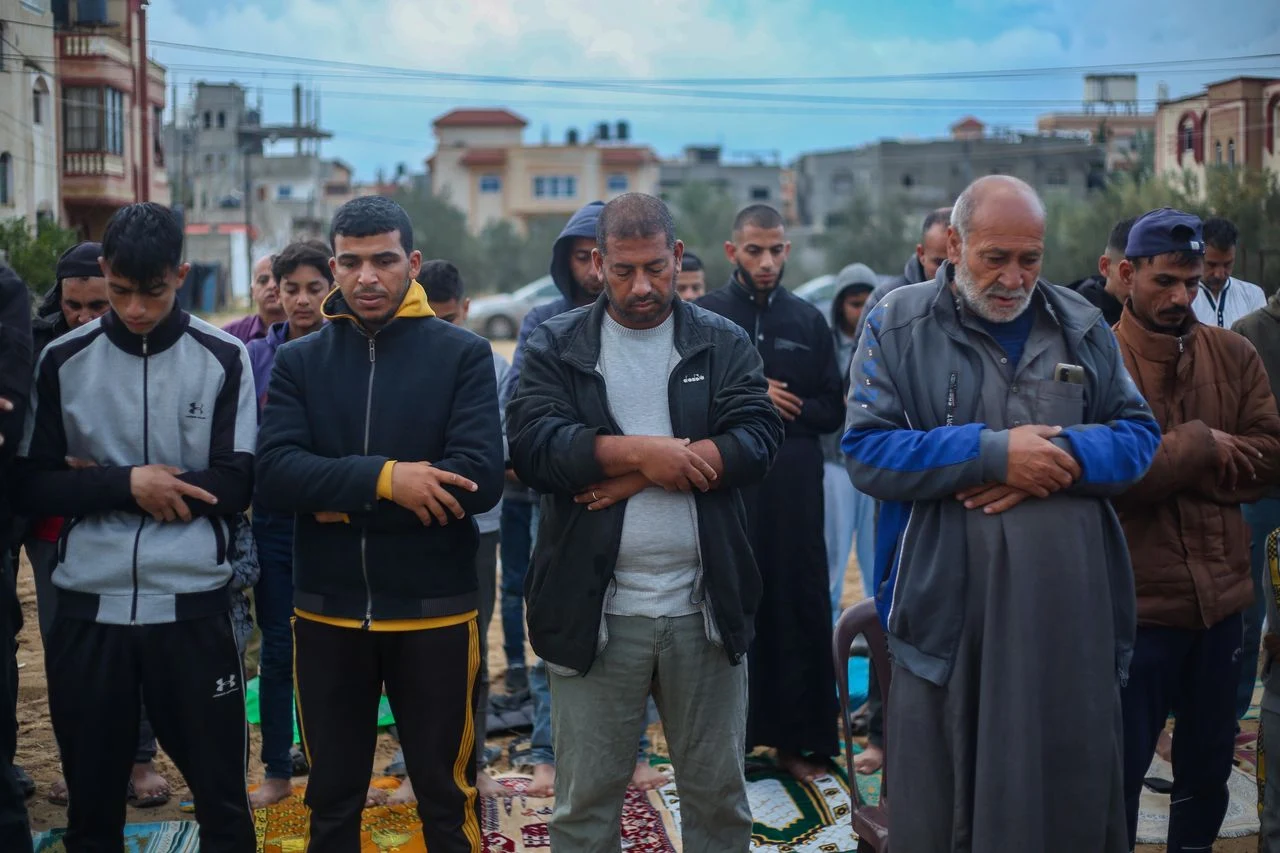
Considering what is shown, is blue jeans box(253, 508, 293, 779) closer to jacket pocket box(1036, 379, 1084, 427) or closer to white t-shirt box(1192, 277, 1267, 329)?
jacket pocket box(1036, 379, 1084, 427)

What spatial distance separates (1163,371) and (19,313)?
144 inches

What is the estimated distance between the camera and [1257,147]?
10781 millimetres

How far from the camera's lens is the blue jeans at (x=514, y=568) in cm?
666

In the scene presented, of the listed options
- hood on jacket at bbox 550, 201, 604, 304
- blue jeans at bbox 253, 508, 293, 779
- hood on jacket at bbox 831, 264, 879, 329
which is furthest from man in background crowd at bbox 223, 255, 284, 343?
hood on jacket at bbox 831, 264, 879, 329

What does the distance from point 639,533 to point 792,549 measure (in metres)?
1.98

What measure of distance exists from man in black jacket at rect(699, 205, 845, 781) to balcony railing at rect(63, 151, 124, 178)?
574cm

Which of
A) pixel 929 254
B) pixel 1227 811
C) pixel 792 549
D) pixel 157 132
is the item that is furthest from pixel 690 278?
pixel 157 132

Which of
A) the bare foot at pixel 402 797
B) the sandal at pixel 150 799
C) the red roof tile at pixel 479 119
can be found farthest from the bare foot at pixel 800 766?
the red roof tile at pixel 479 119

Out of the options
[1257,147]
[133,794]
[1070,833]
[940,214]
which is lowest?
[133,794]

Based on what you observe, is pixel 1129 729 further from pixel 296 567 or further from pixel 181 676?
pixel 181 676

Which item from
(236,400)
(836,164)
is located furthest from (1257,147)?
(836,164)

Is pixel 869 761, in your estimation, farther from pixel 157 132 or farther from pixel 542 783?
pixel 157 132

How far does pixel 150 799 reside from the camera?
516 cm

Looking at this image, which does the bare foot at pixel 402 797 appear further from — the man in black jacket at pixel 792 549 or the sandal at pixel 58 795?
the man in black jacket at pixel 792 549
